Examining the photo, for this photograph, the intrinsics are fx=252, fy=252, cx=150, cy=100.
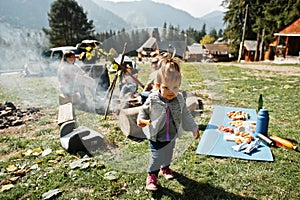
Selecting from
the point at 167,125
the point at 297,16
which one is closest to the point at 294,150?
the point at 167,125

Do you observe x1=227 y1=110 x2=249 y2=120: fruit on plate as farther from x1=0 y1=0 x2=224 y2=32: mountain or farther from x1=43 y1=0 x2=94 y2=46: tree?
x1=43 y1=0 x2=94 y2=46: tree

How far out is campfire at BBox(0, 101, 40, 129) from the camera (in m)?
4.86

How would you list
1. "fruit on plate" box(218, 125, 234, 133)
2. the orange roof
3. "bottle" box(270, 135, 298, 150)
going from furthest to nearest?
the orange roof < "fruit on plate" box(218, 125, 234, 133) < "bottle" box(270, 135, 298, 150)

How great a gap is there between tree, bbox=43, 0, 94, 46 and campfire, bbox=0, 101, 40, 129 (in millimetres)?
21026

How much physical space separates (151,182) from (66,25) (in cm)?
2701

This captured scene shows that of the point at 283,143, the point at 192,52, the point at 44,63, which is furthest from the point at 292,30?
the point at 283,143

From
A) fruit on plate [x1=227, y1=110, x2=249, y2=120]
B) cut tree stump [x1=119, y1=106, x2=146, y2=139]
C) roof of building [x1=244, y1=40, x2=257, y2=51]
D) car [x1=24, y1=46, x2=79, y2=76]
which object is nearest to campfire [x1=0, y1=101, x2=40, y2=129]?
cut tree stump [x1=119, y1=106, x2=146, y2=139]

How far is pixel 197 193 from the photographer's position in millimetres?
2578

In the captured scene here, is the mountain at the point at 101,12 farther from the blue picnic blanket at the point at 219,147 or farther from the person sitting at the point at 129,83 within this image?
the blue picnic blanket at the point at 219,147

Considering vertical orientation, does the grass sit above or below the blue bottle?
below

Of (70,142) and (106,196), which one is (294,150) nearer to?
(106,196)

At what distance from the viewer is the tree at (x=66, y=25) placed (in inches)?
1014

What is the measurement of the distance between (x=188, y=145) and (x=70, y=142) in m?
1.65

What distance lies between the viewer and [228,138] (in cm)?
380
